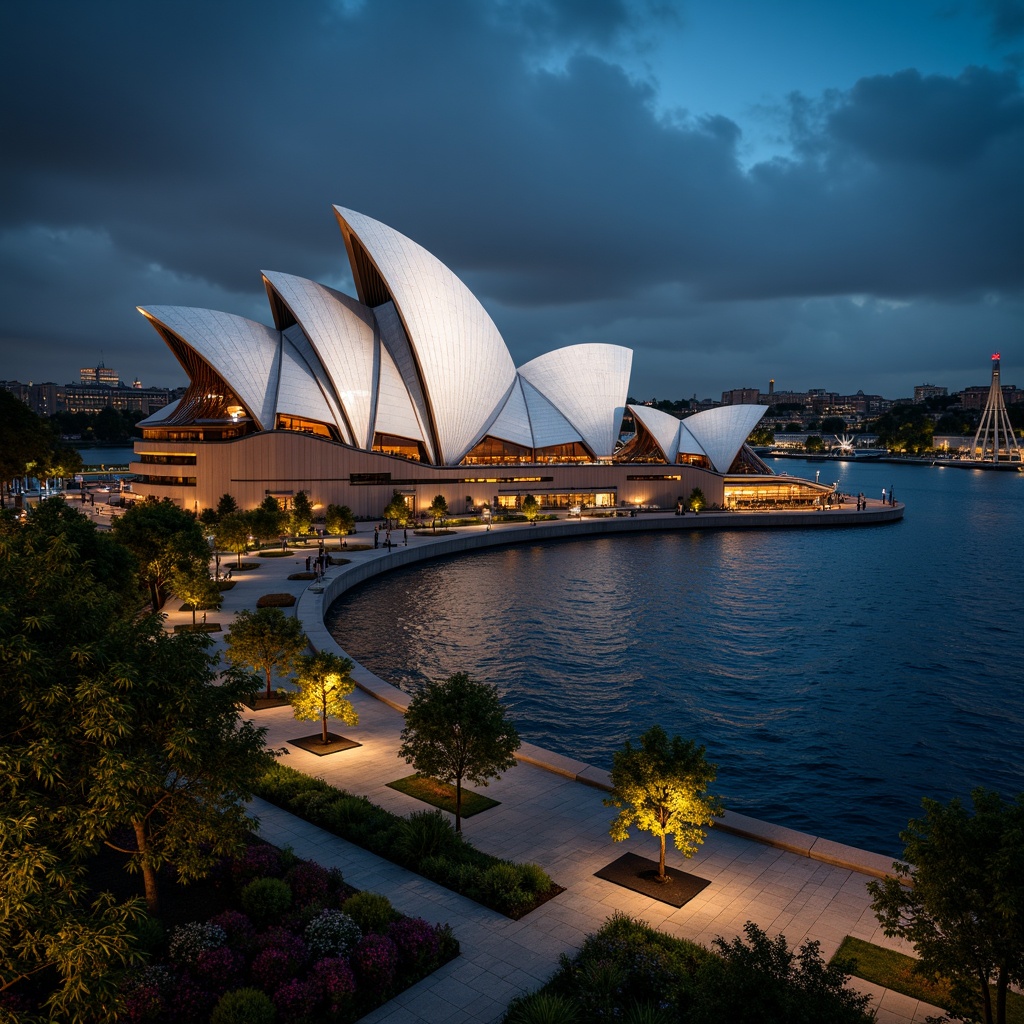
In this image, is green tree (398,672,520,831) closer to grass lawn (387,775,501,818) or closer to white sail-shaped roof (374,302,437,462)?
grass lawn (387,775,501,818)

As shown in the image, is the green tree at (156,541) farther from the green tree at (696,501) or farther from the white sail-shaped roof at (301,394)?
the green tree at (696,501)

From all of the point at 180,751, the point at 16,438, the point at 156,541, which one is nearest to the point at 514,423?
the point at 16,438

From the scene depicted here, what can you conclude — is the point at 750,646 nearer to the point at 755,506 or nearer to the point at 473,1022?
the point at 473,1022

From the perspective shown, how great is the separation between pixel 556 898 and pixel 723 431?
72254mm

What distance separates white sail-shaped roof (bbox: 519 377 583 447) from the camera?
232ft

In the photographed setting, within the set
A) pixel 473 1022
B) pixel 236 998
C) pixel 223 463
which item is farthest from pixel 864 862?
pixel 223 463

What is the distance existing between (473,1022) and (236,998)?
2.72 meters

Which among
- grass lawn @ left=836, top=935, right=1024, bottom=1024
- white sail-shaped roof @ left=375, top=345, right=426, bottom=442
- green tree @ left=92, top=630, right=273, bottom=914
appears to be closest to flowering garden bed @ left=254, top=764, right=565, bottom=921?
green tree @ left=92, top=630, right=273, bottom=914

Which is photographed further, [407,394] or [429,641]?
[407,394]

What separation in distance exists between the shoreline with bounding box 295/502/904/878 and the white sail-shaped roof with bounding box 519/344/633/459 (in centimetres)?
1110

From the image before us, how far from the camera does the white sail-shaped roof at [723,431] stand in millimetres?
76812

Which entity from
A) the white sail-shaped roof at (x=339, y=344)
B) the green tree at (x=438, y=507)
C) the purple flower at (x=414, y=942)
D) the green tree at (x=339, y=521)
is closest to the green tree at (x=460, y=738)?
the purple flower at (x=414, y=942)

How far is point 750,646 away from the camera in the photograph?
29.4m

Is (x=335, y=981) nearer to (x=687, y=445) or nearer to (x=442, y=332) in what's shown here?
(x=442, y=332)
